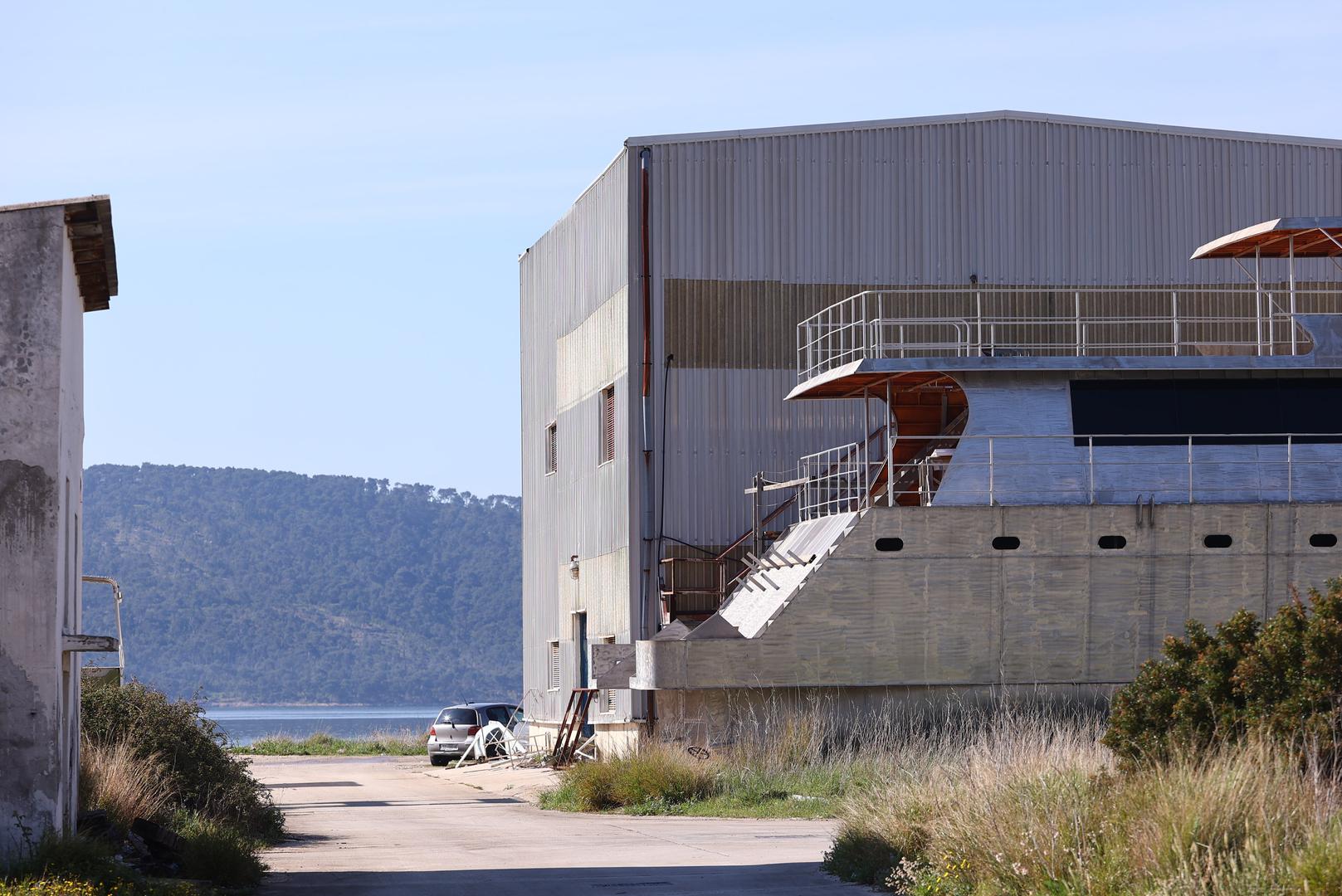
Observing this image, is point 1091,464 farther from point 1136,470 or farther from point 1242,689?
point 1242,689

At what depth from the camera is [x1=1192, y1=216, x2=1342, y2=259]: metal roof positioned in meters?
27.0

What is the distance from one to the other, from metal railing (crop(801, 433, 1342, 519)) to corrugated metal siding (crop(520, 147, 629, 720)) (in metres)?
7.94

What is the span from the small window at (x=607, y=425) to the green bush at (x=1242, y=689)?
20.5m

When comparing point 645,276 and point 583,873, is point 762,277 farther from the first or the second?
point 583,873

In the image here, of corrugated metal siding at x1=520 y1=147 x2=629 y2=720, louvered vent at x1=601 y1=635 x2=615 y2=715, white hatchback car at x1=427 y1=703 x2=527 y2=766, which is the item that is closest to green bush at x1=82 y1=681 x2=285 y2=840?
corrugated metal siding at x1=520 y1=147 x2=629 y2=720

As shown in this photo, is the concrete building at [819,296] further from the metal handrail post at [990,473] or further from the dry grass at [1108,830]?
the dry grass at [1108,830]

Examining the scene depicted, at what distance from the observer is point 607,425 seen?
1405 inches

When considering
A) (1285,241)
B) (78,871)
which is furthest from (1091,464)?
(78,871)

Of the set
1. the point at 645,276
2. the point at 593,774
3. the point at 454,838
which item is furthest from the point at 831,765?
the point at 645,276

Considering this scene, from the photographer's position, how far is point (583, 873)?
16469 mm

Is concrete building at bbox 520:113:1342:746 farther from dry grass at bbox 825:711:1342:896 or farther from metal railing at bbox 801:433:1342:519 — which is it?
dry grass at bbox 825:711:1342:896

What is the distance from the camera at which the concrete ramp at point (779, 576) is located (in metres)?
27.4

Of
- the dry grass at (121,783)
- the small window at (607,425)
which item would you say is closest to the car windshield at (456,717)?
the small window at (607,425)

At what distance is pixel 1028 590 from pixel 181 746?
12.7 metres
